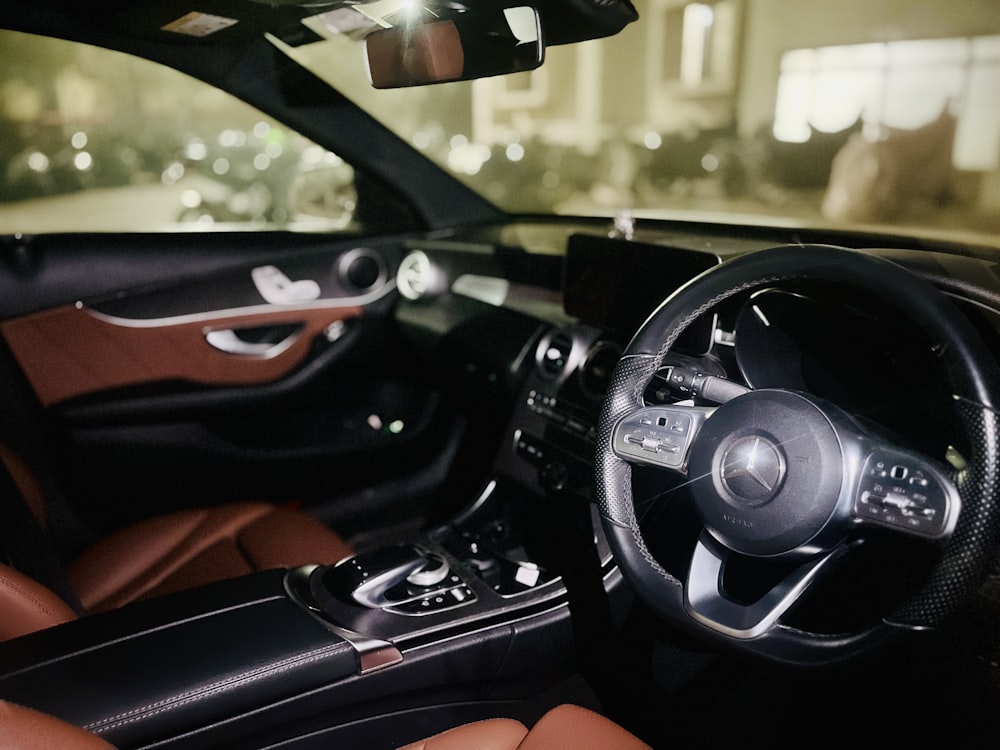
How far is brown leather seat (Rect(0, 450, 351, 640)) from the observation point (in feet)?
5.88

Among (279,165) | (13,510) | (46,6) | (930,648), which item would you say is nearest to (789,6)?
(279,165)

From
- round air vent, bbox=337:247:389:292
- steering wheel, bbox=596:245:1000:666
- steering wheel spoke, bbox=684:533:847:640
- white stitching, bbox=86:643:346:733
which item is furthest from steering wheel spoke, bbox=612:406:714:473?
round air vent, bbox=337:247:389:292

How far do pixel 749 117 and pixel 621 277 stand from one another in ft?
13.6

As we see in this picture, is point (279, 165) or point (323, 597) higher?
point (279, 165)

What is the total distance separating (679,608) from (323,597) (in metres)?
0.69

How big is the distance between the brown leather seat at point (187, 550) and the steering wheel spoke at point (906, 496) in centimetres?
123

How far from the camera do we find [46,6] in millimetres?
1852

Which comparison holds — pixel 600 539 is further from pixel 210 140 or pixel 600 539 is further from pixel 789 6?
pixel 210 140

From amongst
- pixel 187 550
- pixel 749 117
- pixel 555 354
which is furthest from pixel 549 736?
pixel 749 117

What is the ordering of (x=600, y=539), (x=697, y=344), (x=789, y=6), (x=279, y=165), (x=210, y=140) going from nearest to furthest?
1. (x=697, y=344)
2. (x=600, y=539)
3. (x=279, y=165)
4. (x=789, y=6)
5. (x=210, y=140)

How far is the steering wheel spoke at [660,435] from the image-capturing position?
1.14 metres

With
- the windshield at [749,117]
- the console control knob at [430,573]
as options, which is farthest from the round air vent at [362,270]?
the console control knob at [430,573]

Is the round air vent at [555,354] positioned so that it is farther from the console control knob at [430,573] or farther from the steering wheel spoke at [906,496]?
the steering wheel spoke at [906,496]

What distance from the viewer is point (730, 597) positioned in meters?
1.12
